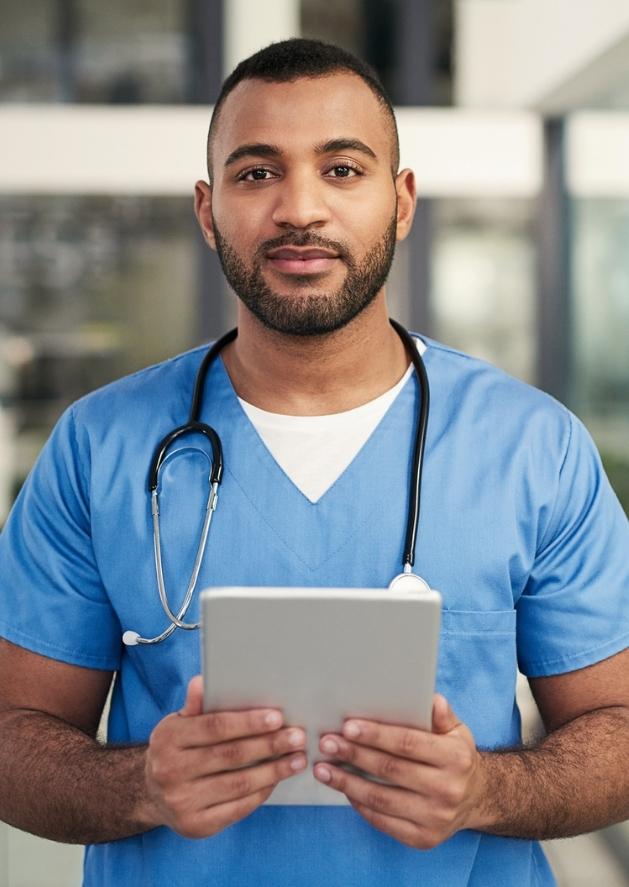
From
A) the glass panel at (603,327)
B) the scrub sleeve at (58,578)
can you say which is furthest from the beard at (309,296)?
the glass panel at (603,327)

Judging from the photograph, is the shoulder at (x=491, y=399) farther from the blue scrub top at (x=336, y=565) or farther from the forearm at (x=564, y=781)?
the forearm at (x=564, y=781)

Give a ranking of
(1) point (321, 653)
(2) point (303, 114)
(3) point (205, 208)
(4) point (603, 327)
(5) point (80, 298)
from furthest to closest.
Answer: (5) point (80, 298)
(4) point (603, 327)
(3) point (205, 208)
(2) point (303, 114)
(1) point (321, 653)

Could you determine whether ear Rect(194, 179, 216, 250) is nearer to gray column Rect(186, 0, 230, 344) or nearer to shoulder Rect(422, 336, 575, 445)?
shoulder Rect(422, 336, 575, 445)

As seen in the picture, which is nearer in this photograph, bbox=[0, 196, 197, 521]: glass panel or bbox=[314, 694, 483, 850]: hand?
bbox=[314, 694, 483, 850]: hand

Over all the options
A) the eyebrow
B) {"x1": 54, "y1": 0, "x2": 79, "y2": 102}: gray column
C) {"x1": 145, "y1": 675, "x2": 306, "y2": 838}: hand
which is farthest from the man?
{"x1": 54, "y1": 0, "x2": 79, "y2": 102}: gray column

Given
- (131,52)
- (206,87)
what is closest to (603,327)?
(206,87)

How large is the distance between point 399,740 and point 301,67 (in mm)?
674

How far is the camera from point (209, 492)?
3.67 ft

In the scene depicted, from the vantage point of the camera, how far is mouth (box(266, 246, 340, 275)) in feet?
3.52

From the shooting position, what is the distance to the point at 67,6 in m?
4.16

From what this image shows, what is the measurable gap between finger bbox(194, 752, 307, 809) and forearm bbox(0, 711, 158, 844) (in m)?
0.10

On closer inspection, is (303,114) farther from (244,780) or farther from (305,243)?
(244,780)

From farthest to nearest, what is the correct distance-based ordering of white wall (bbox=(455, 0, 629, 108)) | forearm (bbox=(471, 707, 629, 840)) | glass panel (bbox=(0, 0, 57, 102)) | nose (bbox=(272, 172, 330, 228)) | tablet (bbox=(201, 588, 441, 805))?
glass panel (bbox=(0, 0, 57, 102))
white wall (bbox=(455, 0, 629, 108))
nose (bbox=(272, 172, 330, 228))
forearm (bbox=(471, 707, 629, 840))
tablet (bbox=(201, 588, 441, 805))

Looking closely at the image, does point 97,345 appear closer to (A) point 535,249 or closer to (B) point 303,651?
(A) point 535,249
